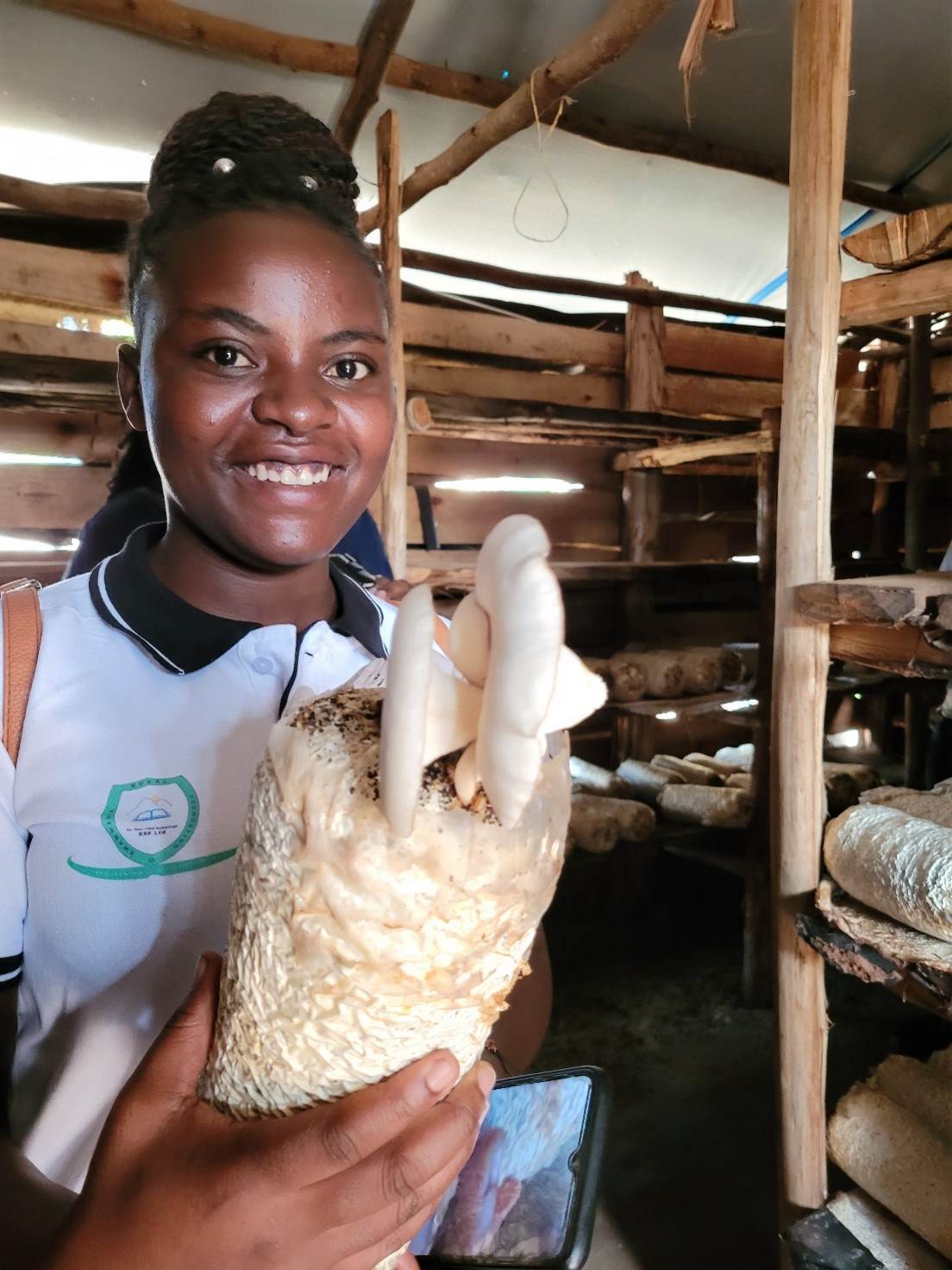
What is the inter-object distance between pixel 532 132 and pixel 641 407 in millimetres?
1448

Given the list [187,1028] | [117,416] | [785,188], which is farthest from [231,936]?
[785,188]

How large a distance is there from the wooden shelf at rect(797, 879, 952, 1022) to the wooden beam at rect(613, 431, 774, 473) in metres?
1.80

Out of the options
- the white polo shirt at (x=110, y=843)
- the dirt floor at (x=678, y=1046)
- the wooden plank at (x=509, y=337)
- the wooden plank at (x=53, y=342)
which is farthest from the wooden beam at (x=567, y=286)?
the white polo shirt at (x=110, y=843)

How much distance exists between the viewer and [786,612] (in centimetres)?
165

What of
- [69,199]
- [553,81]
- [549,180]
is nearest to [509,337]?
[549,180]

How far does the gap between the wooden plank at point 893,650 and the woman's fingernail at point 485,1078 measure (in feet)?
3.69

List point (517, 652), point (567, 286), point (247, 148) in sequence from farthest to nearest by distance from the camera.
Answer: point (567, 286) < point (247, 148) < point (517, 652)

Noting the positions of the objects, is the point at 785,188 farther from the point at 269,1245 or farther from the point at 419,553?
the point at 269,1245

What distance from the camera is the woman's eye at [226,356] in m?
0.80

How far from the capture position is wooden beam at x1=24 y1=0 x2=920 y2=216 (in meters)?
2.32

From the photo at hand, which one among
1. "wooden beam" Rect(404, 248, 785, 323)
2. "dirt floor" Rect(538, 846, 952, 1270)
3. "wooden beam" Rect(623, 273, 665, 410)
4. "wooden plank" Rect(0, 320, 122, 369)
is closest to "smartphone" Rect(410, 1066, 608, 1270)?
"dirt floor" Rect(538, 846, 952, 1270)

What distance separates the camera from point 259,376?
2.64ft

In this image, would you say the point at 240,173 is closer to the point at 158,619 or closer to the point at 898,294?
the point at 158,619

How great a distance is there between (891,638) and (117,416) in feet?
10.0
